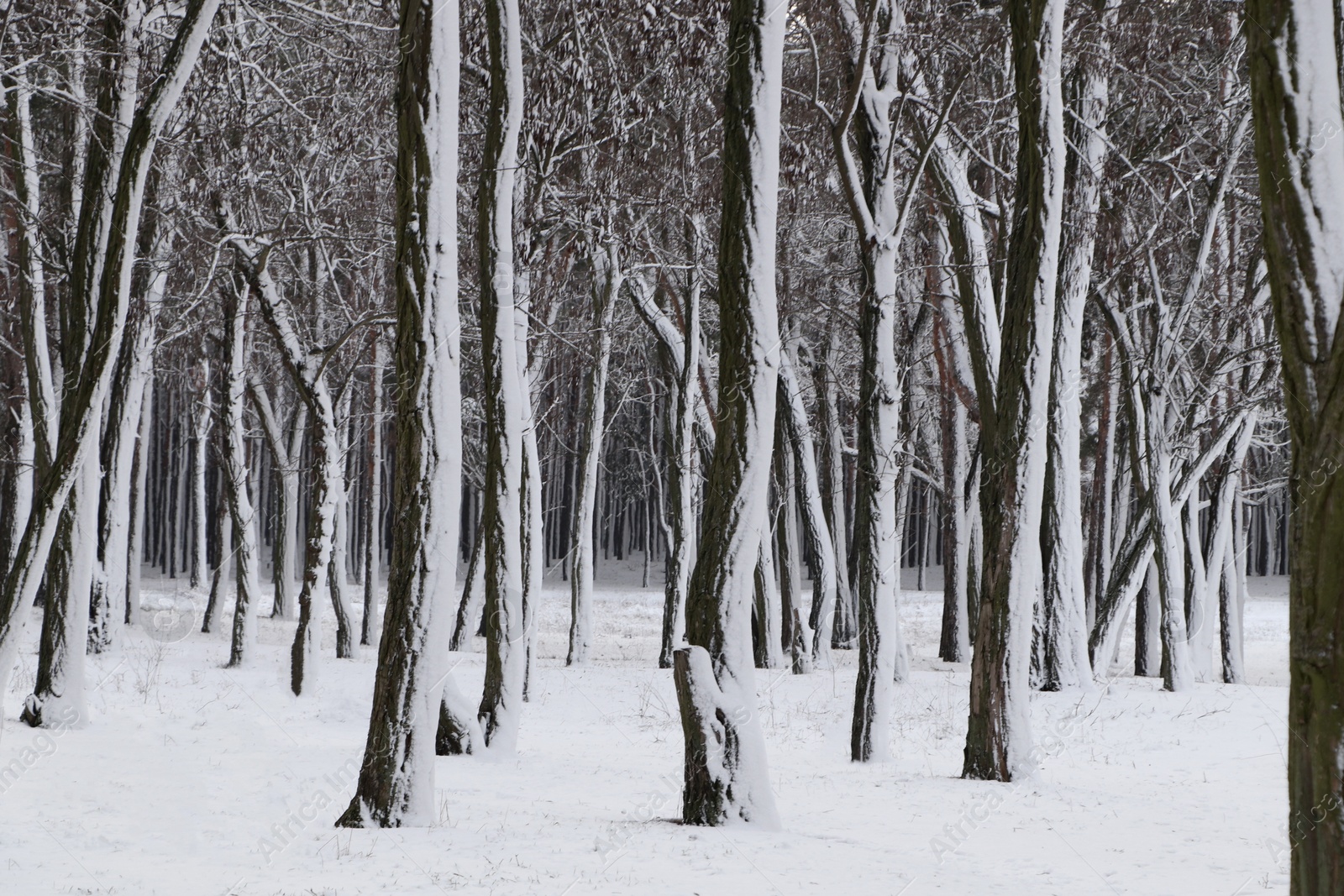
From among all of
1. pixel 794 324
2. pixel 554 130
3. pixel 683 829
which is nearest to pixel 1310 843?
pixel 683 829

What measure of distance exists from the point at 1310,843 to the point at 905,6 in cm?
1055

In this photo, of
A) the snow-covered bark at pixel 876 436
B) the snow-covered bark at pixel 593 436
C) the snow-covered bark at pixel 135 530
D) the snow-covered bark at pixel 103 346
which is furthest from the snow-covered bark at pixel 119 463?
the snow-covered bark at pixel 876 436

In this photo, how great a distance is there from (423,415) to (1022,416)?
167 inches

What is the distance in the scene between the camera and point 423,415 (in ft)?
21.0

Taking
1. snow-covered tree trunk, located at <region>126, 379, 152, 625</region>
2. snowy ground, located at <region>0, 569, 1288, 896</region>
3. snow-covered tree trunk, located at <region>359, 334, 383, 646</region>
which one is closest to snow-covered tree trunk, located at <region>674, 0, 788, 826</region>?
snowy ground, located at <region>0, 569, 1288, 896</region>

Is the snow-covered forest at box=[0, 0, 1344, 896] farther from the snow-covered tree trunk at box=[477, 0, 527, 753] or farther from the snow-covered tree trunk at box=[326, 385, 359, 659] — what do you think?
the snow-covered tree trunk at box=[326, 385, 359, 659]

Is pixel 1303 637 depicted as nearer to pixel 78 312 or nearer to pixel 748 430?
pixel 748 430

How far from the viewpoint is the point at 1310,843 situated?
3010 millimetres

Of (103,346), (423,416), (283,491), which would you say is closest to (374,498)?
(283,491)

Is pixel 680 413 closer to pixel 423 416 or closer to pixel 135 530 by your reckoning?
pixel 135 530

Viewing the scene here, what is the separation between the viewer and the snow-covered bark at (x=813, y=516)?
58.7ft

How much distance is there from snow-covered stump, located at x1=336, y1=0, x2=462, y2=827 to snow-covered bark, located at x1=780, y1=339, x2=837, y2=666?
11.3m

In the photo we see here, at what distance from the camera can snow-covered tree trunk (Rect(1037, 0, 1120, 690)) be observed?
13031 millimetres

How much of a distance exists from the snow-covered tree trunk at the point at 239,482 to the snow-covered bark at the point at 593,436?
4611 millimetres
